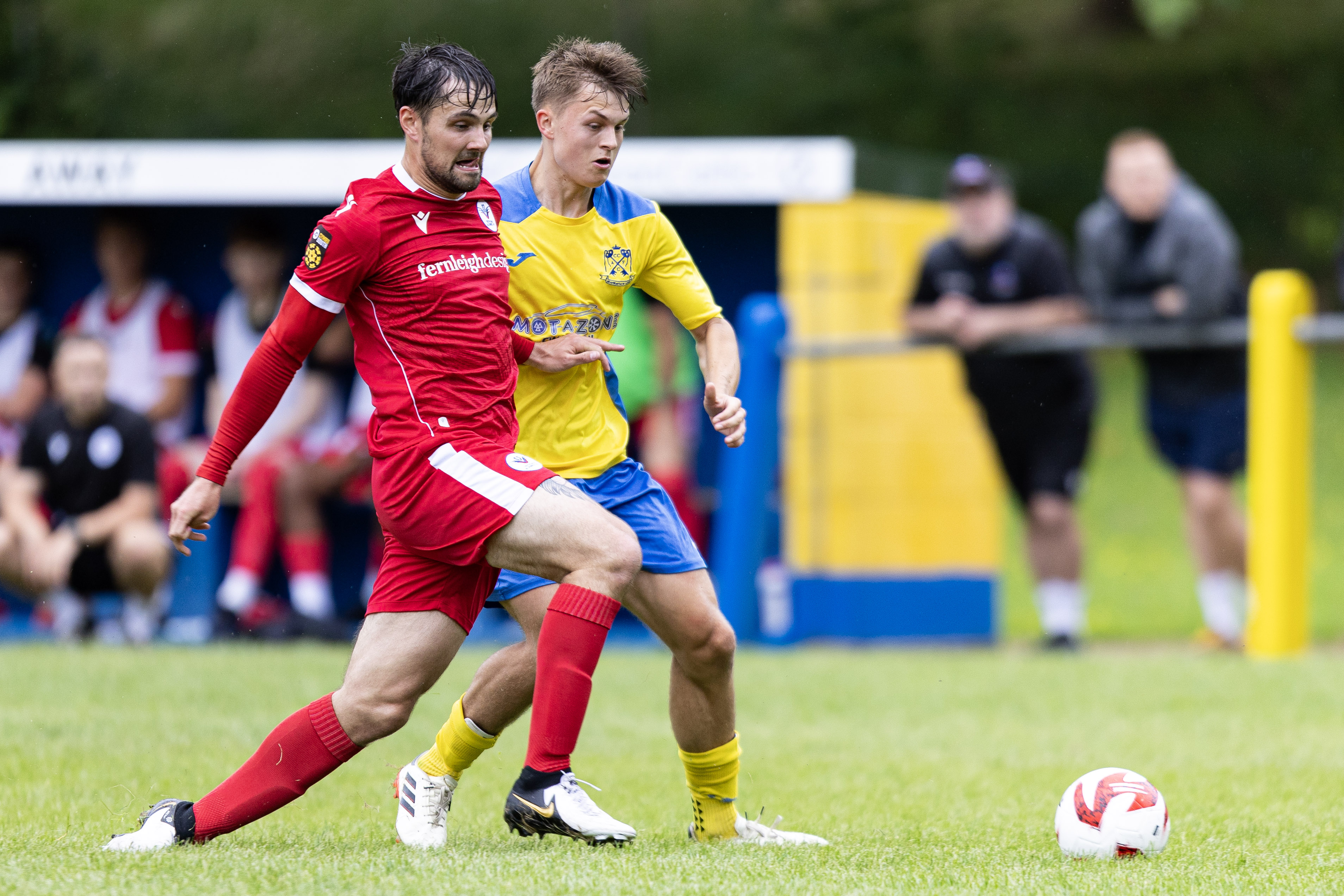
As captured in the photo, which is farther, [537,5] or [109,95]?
[537,5]

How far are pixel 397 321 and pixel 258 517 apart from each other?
645 centimetres

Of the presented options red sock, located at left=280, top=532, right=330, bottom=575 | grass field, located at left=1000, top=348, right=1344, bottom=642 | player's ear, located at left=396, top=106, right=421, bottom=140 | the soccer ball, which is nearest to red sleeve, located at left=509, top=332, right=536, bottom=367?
player's ear, located at left=396, top=106, right=421, bottom=140

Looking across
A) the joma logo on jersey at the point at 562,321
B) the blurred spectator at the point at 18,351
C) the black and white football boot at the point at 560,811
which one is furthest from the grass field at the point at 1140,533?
the black and white football boot at the point at 560,811

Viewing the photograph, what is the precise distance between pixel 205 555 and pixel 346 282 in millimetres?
7150

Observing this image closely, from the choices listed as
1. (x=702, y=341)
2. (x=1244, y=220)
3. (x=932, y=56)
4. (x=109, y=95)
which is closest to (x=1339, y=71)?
(x=1244, y=220)

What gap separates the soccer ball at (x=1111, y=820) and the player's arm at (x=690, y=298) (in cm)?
126

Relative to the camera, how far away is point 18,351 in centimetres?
1108

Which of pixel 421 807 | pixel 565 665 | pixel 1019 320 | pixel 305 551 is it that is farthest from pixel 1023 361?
pixel 565 665

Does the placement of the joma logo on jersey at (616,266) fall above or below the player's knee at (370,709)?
above

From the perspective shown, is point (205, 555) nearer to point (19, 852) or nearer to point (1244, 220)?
point (19, 852)

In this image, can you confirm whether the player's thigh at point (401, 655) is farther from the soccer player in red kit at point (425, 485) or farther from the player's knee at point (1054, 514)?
the player's knee at point (1054, 514)

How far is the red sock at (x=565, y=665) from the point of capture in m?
4.31

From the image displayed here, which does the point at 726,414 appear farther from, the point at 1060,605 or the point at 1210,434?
the point at 1210,434

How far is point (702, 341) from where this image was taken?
500 centimetres
